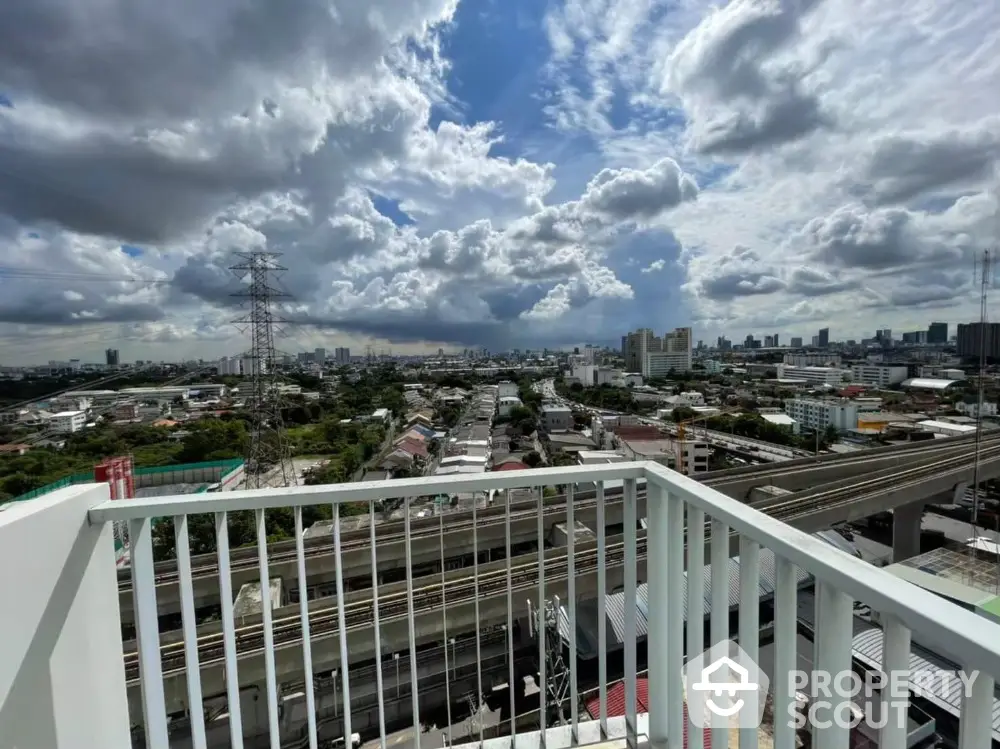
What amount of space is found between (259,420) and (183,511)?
1131 centimetres

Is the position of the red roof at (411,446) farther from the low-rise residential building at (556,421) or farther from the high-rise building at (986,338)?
the high-rise building at (986,338)

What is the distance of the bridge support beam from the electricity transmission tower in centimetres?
1176

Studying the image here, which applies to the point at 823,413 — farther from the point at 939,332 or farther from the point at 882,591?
the point at 882,591

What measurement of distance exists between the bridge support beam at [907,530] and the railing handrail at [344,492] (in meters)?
9.81

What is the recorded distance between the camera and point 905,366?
77.9ft

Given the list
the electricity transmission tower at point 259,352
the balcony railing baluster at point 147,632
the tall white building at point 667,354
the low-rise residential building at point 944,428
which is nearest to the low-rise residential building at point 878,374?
the low-rise residential building at point 944,428

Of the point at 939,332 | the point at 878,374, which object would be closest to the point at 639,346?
the point at 878,374

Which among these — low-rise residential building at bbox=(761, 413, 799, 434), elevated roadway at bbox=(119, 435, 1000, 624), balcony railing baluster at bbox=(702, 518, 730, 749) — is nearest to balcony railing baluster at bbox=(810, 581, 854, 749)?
balcony railing baluster at bbox=(702, 518, 730, 749)

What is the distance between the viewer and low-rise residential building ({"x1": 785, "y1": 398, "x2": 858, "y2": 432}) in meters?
19.8

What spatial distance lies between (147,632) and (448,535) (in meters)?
5.05

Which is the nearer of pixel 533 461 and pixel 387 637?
pixel 387 637

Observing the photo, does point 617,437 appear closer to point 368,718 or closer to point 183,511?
point 368,718

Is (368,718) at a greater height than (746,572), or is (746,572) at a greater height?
(746,572)

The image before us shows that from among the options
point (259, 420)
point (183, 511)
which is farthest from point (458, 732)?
point (259, 420)
